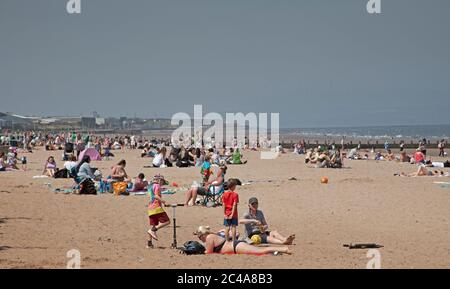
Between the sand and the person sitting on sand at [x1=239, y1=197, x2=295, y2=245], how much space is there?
0.35 metres

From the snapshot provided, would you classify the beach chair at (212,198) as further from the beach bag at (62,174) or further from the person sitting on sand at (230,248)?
the beach bag at (62,174)

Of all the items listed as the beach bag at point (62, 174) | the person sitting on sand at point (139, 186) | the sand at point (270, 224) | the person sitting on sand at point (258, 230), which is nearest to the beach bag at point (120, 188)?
the sand at point (270, 224)

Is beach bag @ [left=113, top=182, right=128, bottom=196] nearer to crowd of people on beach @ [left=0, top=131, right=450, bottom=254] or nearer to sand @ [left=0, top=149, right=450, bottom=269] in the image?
crowd of people on beach @ [left=0, top=131, right=450, bottom=254]

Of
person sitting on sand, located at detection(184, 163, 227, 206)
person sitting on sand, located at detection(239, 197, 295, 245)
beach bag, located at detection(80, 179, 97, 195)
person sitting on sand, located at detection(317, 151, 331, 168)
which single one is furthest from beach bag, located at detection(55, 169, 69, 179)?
person sitting on sand, located at detection(239, 197, 295, 245)

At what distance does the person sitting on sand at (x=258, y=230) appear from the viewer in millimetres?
10820

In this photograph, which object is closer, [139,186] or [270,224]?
[270,224]

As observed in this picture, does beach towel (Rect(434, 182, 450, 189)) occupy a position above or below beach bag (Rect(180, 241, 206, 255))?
below

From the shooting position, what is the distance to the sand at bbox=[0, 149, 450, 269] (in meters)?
9.49

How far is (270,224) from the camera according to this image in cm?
1333

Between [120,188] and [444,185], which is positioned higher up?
[120,188]

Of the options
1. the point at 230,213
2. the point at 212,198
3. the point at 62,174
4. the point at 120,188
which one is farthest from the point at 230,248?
the point at 62,174

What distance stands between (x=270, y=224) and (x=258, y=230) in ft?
7.68

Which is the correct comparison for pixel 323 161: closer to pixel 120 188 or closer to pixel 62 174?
pixel 62 174
